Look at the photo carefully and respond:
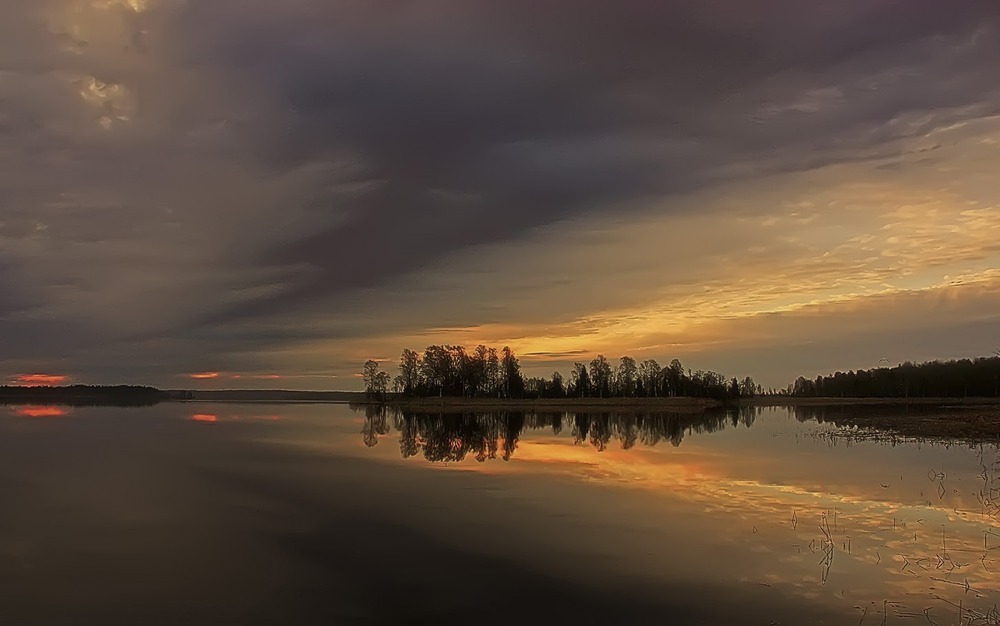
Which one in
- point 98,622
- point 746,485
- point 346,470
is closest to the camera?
point 98,622

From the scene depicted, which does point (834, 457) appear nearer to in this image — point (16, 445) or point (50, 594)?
point (50, 594)

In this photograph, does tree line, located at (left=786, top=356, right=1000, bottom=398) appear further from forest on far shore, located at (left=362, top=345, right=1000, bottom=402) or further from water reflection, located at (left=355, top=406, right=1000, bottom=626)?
water reflection, located at (left=355, top=406, right=1000, bottom=626)

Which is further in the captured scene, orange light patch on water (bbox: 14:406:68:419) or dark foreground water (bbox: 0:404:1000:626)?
orange light patch on water (bbox: 14:406:68:419)

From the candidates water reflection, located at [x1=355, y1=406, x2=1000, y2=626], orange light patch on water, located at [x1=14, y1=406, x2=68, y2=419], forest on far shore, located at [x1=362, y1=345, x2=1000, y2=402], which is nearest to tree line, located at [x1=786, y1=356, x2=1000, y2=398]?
forest on far shore, located at [x1=362, y1=345, x2=1000, y2=402]

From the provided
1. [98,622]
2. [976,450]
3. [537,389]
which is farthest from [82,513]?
[537,389]

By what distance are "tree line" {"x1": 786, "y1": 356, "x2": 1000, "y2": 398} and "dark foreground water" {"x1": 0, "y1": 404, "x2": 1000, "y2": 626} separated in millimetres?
116779

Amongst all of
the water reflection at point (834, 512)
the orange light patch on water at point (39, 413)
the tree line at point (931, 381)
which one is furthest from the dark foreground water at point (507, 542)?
the tree line at point (931, 381)

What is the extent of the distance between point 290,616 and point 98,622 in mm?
2603

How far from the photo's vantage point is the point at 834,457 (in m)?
28.6

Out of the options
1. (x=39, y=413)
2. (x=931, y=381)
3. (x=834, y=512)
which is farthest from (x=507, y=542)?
(x=931, y=381)

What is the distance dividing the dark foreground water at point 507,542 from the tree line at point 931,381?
116779 mm

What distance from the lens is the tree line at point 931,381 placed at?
124m

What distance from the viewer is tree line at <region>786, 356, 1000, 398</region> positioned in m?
124

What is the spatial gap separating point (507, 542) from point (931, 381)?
500ft
